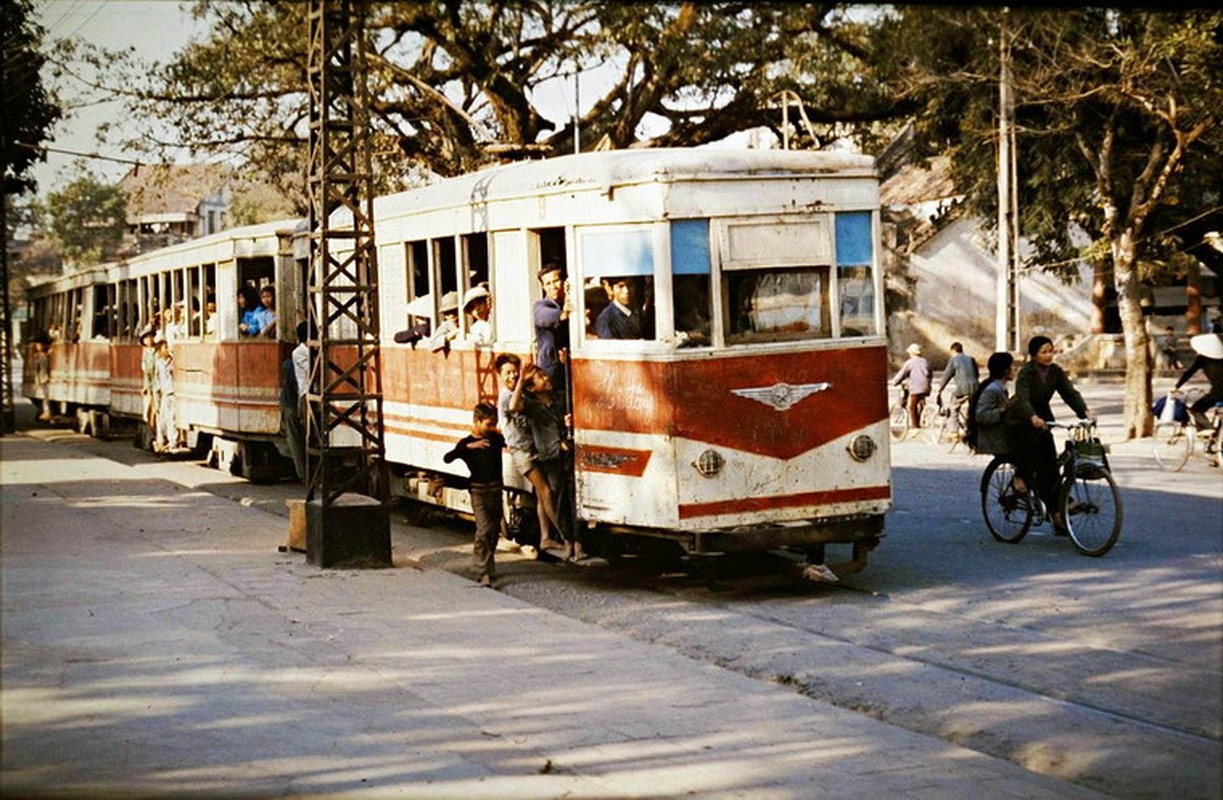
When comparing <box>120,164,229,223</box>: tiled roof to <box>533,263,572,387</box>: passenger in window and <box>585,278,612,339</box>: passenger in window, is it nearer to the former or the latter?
<box>533,263,572,387</box>: passenger in window

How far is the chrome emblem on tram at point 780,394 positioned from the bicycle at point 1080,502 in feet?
9.05

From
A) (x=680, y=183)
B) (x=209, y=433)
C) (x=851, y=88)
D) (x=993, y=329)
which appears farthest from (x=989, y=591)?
(x=993, y=329)

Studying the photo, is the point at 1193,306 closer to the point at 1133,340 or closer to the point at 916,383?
the point at 916,383

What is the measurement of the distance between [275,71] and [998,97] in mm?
10835

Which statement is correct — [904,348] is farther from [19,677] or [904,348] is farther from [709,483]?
[19,677]

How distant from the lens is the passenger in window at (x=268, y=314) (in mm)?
19516

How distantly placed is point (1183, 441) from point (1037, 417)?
24.2ft

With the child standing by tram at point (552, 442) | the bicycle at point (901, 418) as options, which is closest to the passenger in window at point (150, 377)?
the bicycle at point (901, 418)

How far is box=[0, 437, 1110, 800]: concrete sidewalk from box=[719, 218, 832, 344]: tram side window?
2.46 meters

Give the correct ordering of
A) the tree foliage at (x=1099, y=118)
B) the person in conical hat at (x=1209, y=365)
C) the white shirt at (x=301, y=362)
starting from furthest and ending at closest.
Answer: the tree foliage at (x=1099, y=118), the person in conical hat at (x=1209, y=365), the white shirt at (x=301, y=362)

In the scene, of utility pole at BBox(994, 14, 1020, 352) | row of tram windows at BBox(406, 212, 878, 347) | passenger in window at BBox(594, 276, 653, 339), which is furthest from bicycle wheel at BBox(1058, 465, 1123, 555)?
utility pole at BBox(994, 14, 1020, 352)

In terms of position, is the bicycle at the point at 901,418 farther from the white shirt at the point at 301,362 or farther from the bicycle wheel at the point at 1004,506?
the bicycle wheel at the point at 1004,506

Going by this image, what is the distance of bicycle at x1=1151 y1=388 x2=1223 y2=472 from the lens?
19.2 meters

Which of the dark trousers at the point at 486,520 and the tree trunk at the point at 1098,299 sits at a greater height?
the tree trunk at the point at 1098,299
